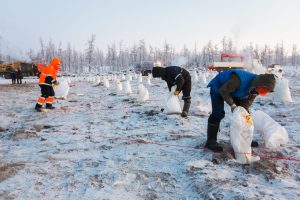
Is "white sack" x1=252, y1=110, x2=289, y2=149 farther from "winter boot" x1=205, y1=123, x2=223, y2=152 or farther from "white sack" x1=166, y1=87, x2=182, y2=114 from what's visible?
"white sack" x1=166, y1=87, x2=182, y2=114

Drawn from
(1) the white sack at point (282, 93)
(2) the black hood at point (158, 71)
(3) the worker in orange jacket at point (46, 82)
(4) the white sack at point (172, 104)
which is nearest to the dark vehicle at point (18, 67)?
(3) the worker in orange jacket at point (46, 82)

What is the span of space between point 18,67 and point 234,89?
3044 centimetres

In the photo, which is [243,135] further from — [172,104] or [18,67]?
[18,67]

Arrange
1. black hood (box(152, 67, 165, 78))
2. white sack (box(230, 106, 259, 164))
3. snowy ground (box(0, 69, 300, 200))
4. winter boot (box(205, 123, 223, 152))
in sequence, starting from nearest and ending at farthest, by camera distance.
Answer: snowy ground (box(0, 69, 300, 200)) < white sack (box(230, 106, 259, 164)) < winter boot (box(205, 123, 223, 152)) < black hood (box(152, 67, 165, 78))

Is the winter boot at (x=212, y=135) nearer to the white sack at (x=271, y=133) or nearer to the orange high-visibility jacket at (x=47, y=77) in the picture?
the white sack at (x=271, y=133)

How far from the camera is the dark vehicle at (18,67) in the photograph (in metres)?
30.2

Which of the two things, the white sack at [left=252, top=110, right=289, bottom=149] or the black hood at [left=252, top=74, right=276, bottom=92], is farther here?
the white sack at [left=252, top=110, right=289, bottom=149]

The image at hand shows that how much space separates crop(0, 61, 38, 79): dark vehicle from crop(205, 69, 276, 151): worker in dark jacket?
98.0 feet

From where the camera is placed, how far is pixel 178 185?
11.4 ft

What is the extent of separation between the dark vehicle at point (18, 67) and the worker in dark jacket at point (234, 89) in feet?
98.0

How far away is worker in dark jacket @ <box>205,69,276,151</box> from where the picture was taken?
3795mm

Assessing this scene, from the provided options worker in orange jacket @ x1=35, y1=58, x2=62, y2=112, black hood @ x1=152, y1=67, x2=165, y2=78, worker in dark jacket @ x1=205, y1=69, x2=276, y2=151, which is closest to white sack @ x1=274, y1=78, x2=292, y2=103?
black hood @ x1=152, y1=67, x2=165, y2=78

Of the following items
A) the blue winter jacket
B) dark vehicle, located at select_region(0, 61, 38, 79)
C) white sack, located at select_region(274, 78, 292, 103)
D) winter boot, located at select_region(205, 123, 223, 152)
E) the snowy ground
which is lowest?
the snowy ground

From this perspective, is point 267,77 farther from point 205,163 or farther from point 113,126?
point 113,126
